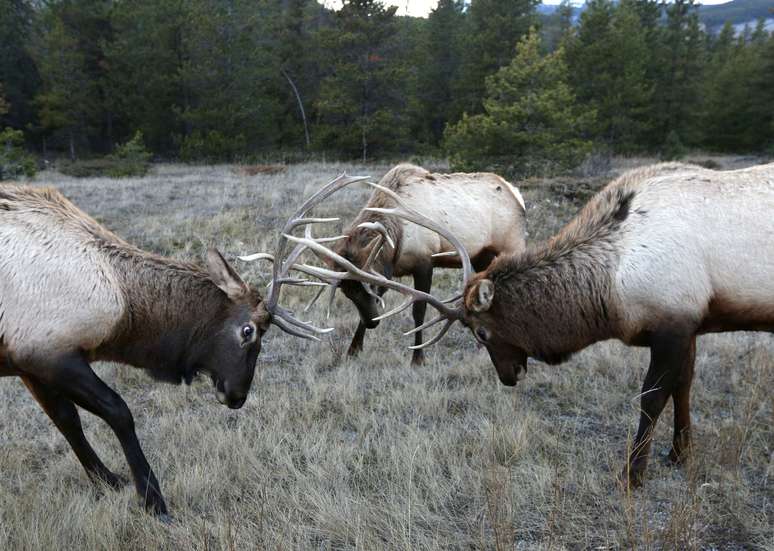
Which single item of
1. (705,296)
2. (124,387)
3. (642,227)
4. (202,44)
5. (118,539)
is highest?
(202,44)

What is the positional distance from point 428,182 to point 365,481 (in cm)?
430

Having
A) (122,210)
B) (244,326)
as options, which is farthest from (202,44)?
(244,326)

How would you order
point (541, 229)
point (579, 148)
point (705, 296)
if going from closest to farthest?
point (705, 296) → point (541, 229) → point (579, 148)

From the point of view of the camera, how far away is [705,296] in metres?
3.79

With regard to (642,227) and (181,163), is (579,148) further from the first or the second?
(181,163)

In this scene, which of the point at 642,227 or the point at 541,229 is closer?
the point at 642,227

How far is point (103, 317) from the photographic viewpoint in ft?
12.1

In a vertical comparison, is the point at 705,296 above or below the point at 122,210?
above

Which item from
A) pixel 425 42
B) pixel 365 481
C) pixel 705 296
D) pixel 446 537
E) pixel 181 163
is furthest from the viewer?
pixel 425 42

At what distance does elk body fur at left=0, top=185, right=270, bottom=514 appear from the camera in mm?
3500

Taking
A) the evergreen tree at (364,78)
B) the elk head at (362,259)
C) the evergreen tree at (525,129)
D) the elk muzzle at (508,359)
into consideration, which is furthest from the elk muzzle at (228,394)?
the evergreen tree at (364,78)

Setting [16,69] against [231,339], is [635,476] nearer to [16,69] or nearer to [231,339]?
[231,339]

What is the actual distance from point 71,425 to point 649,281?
12.9ft

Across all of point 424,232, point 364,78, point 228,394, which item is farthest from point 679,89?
point 228,394
